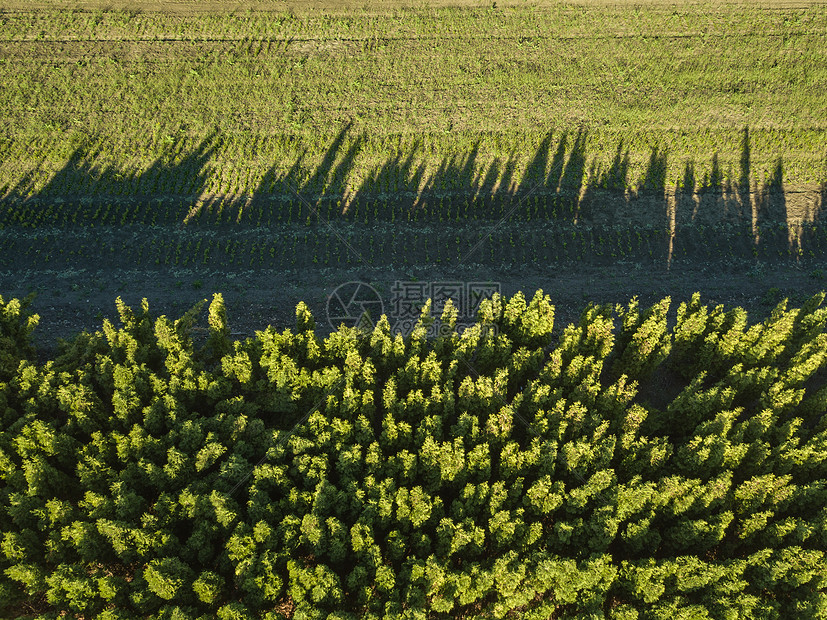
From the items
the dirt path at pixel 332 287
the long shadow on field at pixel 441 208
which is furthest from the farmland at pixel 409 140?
the dirt path at pixel 332 287

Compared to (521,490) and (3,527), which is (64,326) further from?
(521,490)

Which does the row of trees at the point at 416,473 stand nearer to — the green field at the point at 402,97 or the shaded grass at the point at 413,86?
the green field at the point at 402,97

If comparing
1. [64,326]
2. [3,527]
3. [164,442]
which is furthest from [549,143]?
[3,527]

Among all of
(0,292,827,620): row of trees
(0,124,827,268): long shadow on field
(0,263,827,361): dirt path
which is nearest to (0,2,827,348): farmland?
(0,124,827,268): long shadow on field

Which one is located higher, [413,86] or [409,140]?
[413,86]

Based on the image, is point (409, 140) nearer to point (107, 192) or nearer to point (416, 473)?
point (107, 192)

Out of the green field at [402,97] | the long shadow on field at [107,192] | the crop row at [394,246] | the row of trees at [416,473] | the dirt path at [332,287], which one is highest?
the green field at [402,97]

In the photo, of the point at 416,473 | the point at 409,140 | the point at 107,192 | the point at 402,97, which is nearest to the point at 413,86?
the point at 402,97
